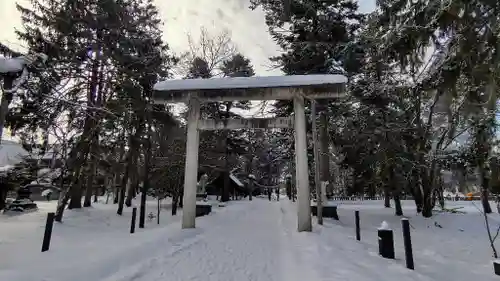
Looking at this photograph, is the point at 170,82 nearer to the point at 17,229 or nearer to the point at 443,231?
the point at 17,229

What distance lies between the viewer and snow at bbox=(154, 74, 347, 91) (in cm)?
905

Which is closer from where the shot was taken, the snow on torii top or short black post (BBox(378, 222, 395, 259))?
short black post (BBox(378, 222, 395, 259))

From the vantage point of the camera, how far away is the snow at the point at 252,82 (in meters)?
Answer: 9.05

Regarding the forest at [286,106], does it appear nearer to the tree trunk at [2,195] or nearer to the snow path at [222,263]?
the tree trunk at [2,195]

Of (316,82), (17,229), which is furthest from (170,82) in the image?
(17,229)

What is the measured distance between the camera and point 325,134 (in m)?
16.2

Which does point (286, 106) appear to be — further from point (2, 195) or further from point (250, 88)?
point (2, 195)

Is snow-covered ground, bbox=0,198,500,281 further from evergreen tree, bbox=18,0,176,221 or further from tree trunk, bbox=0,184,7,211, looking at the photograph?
tree trunk, bbox=0,184,7,211

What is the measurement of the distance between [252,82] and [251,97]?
475 millimetres

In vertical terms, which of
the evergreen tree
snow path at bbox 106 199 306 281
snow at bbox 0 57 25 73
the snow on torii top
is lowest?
snow path at bbox 106 199 306 281

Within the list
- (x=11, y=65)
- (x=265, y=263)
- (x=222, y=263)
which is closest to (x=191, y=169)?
(x=222, y=263)

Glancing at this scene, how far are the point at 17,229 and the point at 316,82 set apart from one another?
40.1 ft

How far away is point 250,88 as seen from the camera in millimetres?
9438

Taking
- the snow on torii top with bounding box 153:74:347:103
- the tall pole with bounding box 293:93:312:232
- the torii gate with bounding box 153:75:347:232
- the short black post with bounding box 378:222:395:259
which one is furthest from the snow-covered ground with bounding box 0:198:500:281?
the snow on torii top with bounding box 153:74:347:103
